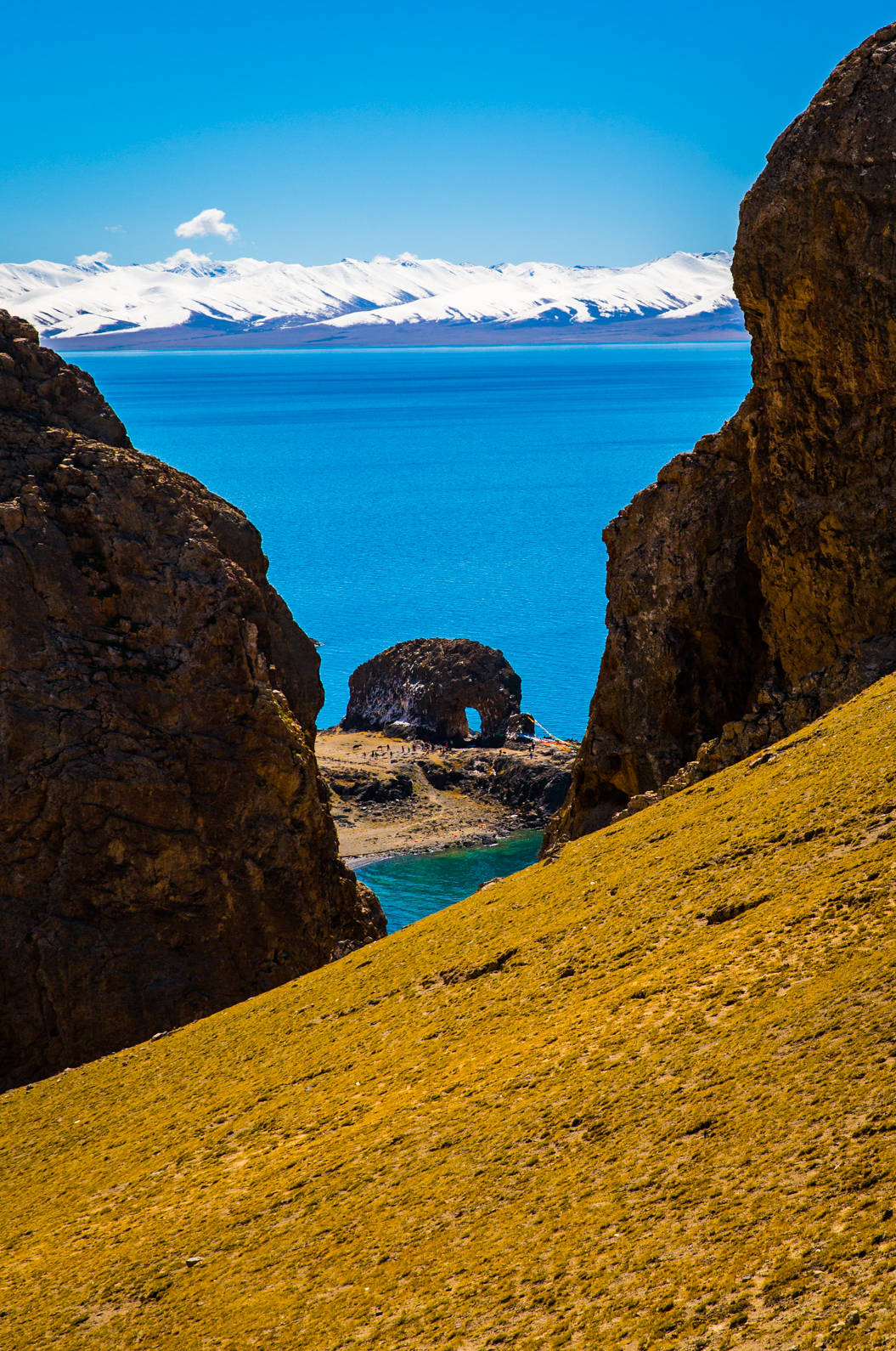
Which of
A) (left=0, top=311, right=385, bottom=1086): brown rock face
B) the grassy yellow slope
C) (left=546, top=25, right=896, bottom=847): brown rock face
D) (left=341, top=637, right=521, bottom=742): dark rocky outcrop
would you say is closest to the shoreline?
(left=341, top=637, right=521, bottom=742): dark rocky outcrop

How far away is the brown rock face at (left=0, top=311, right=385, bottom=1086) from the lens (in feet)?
101

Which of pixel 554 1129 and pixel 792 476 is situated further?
pixel 792 476

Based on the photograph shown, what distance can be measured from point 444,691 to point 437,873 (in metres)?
24.5

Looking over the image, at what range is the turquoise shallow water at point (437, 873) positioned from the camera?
67250mm

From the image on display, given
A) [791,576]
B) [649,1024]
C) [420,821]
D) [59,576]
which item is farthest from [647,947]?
[420,821]

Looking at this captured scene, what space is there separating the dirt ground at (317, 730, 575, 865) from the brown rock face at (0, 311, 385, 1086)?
39.7 m

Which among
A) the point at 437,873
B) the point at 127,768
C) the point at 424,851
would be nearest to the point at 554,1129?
the point at 127,768

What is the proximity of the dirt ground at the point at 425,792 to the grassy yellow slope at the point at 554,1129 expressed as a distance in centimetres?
5053

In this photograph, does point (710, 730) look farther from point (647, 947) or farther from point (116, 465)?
point (116, 465)

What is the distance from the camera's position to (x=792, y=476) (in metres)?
29.6

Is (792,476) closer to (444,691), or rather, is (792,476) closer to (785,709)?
(785,709)

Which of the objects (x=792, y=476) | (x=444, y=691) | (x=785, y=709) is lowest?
(x=785, y=709)

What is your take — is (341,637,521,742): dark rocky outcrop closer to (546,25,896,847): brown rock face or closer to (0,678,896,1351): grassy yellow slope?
(546,25,896,847): brown rock face

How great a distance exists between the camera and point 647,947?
1955cm
